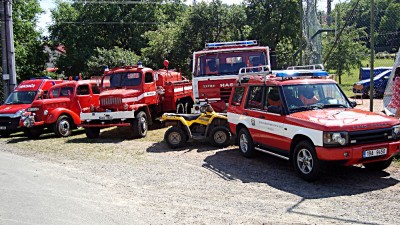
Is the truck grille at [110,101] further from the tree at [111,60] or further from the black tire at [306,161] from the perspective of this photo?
the tree at [111,60]

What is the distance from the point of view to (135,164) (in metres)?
9.80

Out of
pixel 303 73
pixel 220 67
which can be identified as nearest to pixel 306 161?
pixel 303 73

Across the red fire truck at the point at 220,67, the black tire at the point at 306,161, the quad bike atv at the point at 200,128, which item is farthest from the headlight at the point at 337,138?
the red fire truck at the point at 220,67

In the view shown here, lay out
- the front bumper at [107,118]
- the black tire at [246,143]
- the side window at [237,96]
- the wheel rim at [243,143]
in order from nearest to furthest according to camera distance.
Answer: the black tire at [246,143] < the wheel rim at [243,143] < the side window at [237,96] < the front bumper at [107,118]

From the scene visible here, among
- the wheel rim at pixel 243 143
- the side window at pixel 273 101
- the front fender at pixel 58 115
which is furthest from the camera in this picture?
the front fender at pixel 58 115

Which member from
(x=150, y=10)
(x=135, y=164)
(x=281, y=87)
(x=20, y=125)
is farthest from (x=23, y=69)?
(x=281, y=87)

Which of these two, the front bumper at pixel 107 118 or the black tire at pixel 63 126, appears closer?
the front bumper at pixel 107 118

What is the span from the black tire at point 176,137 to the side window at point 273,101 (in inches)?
136

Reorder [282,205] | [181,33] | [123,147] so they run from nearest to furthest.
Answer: [282,205] → [123,147] → [181,33]

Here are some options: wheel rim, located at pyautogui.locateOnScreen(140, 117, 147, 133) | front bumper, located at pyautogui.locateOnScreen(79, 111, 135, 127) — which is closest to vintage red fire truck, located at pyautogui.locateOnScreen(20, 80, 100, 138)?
front bumper, located at pyautogui.locateOnScreen(79, 111, 135, 127)

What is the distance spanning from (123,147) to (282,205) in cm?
724

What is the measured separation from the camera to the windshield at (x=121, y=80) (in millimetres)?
15016

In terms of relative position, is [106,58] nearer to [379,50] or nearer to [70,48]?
[70,48]

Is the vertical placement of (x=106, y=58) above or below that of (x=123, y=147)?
above
